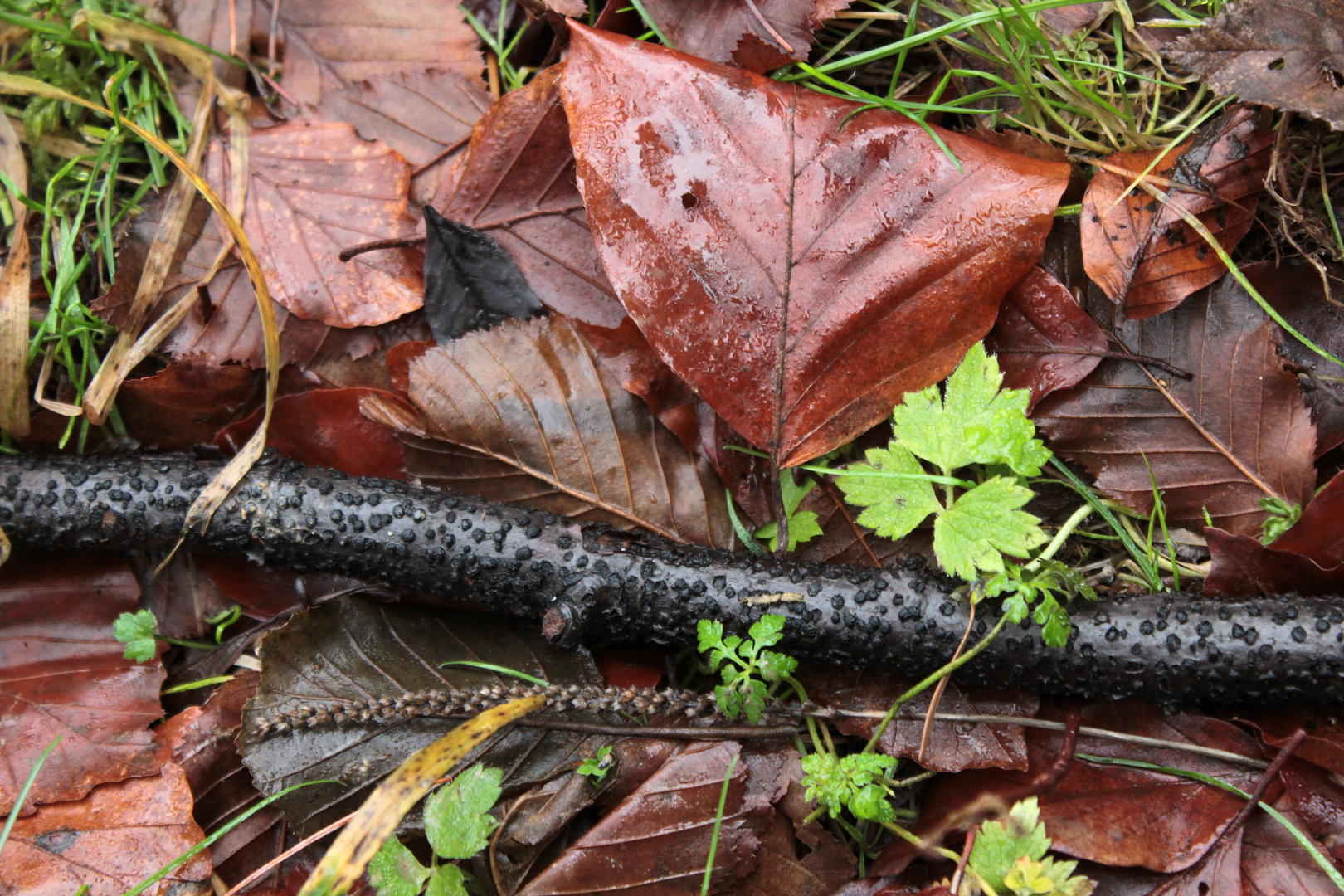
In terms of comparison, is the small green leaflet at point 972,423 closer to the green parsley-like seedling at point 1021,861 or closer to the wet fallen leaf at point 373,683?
the green parsley-like seedling at point 1021,861

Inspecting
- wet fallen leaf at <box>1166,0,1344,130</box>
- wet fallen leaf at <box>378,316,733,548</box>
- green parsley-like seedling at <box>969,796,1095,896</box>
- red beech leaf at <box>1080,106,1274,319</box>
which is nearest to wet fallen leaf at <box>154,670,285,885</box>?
wet fallen leaf at <box>378,316,733,548</box>

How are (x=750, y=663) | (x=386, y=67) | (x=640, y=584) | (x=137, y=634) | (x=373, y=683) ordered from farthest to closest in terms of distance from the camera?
(x=386, y=67)
(x=137, y=634)
(x=373, y=683)
(x=640, y=584)
(x=750, y=663)

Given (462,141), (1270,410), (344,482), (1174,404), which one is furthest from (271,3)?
(1270,410)

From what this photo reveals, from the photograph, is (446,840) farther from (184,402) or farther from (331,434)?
(184,402)

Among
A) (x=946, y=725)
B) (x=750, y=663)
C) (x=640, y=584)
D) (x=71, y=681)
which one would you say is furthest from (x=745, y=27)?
(x=71, y=681)

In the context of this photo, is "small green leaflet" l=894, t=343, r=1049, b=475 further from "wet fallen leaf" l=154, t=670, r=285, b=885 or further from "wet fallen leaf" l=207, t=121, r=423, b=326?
"wet fallen leaf" l=154, t=670, r=285, b=885

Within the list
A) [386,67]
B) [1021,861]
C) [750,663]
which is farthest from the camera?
[386,67]

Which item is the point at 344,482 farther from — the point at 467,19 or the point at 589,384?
the point at 467,19
